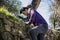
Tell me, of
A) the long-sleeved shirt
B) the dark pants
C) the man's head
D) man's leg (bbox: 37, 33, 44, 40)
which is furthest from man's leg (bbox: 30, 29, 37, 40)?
the man's head

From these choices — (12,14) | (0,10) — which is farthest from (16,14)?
(0,10)

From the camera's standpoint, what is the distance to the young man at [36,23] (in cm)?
466

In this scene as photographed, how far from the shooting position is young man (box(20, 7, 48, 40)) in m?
4.66

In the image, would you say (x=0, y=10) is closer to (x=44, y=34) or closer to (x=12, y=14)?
(x=12, y=14)

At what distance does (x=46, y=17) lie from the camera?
204 inches

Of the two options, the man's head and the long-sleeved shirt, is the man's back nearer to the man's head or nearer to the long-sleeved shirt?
the long-sleeved shirt

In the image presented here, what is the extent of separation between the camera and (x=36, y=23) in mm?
4766

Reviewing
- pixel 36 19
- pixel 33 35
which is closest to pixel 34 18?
pixel 36 19

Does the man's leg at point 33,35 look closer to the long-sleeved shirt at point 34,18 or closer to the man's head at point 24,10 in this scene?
the long-sleeved shirt at point 34,18

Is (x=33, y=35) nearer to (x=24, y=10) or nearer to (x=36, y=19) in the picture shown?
(x=36, y=19)

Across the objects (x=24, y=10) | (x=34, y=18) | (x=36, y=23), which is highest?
(x=24, y=10)

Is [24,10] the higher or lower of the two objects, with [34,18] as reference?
higher

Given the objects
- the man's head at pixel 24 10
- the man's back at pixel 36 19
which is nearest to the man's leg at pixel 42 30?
the man's back at pixel 36 19

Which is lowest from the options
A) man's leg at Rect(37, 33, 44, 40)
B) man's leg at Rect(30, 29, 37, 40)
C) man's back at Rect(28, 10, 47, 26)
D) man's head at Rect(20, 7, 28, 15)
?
man's leg at Rect(37, 33, 44, 40)
